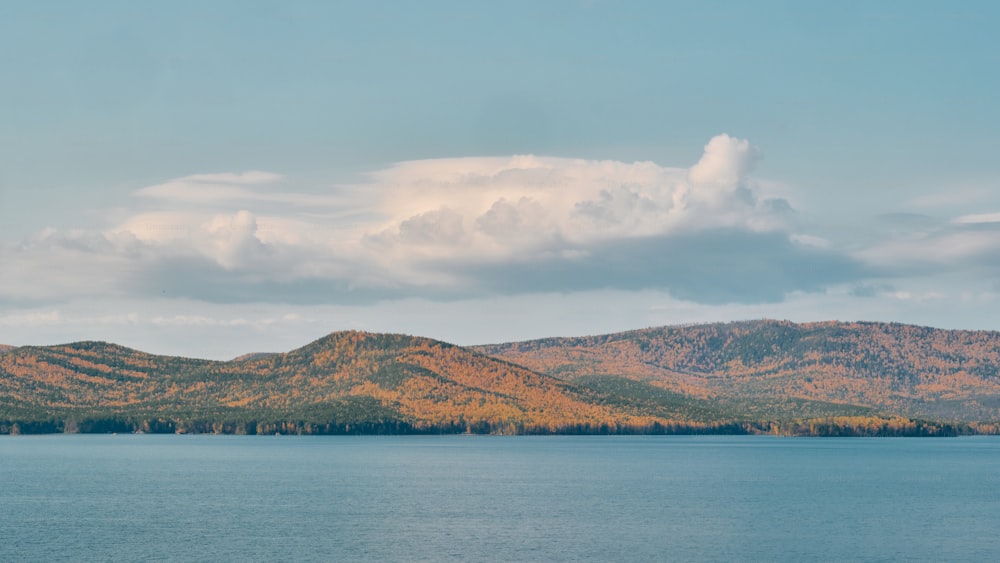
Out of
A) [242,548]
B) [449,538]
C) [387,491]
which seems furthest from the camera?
[387,491]

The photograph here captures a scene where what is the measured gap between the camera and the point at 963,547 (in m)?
130

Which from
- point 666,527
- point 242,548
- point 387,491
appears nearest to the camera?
point 242,548

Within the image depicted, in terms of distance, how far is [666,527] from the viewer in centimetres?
14575

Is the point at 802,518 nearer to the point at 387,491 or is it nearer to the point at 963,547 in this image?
the point at 963,547

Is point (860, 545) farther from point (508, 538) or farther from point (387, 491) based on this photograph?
point (387, 491)

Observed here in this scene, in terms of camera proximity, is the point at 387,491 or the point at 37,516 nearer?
the point at 37,516

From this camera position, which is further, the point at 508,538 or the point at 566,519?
the point at 566,519

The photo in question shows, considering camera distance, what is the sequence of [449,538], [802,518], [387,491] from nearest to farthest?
Result: 1. [449,538]
2. [802,518]
3. [387,491]

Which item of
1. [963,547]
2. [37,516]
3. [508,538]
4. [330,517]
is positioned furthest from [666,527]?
[37,516]

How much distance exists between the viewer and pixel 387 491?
19588 cm

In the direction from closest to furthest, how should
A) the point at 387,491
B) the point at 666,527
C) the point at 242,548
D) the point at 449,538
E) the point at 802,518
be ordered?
the point at 242,548
the point at 449,538
the point at 666,527
the point at 802,518
the point at 387,491

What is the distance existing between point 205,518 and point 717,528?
65968 mm

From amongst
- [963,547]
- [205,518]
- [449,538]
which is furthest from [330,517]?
[963,547]

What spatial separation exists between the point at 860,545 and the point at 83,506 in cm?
10605
